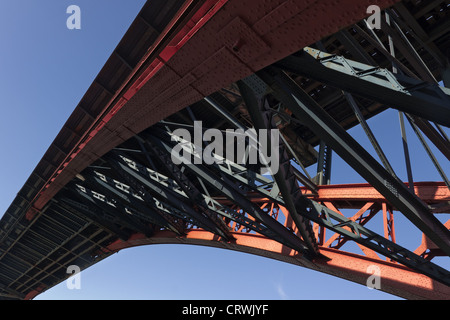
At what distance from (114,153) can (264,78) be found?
7.36 metres

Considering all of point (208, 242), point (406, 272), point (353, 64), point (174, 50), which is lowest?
point (406, 272)

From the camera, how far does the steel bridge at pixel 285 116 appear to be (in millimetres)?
3812

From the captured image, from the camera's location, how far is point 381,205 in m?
7.56

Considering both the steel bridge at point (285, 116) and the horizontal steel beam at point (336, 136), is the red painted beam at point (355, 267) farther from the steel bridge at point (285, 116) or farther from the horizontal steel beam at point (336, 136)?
the horizontal steel beam at point (336, 136)

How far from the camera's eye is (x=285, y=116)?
7805mm

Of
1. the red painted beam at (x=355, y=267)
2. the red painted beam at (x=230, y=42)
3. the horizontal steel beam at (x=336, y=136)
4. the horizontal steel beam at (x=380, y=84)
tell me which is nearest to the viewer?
the red painted beam at (x=230, y=42)

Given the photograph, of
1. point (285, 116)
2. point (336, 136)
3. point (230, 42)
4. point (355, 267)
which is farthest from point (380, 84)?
point (355, 267)

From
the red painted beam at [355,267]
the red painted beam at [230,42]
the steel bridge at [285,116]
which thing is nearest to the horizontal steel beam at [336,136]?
the steel bridge at [285,116]

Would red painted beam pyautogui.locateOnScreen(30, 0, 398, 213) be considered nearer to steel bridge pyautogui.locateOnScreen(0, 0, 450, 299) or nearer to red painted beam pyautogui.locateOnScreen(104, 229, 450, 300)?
steel bridge pyautogui.locateOnScreen(0, 0, 450, 299)

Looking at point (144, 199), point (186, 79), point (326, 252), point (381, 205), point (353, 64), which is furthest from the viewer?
point (144, 199)

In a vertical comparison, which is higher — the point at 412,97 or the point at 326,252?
the point at 412,97

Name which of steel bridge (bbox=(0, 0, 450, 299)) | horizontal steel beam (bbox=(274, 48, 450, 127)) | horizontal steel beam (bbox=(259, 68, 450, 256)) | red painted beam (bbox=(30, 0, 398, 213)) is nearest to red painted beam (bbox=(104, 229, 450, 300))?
steel bridge (bbox=(0, 0, 450, 299))

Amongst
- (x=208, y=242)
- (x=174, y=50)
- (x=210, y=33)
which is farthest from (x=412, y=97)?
(x=208, y=242)

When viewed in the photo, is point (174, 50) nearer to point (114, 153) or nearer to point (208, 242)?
point (114, 153)
